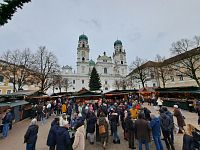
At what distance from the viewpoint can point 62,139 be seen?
16.1 ft

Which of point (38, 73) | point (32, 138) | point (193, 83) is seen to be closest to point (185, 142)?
point (32, 138)

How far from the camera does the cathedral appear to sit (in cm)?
7894

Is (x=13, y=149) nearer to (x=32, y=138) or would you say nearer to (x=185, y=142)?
(x=32, y=138)

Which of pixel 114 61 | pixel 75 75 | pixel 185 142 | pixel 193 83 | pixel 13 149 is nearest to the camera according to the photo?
pixel 185 142

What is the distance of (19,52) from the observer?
28203mm

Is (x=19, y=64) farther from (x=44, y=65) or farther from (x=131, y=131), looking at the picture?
(x=131, y=131)

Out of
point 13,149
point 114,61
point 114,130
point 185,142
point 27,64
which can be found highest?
point 114,61

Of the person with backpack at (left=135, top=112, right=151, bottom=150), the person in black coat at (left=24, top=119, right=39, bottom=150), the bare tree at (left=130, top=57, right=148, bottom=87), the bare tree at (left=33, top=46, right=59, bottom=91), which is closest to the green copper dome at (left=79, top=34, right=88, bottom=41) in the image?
the bare tree at (left=130, top=57, right=148, bottom=87)

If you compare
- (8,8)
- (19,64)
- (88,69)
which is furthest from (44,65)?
(88,69)

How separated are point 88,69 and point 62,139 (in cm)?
7714

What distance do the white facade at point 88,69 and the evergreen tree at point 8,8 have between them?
234 ft

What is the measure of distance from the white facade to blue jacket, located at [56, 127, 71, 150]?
2838 inches

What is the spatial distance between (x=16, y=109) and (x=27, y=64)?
16129 mm

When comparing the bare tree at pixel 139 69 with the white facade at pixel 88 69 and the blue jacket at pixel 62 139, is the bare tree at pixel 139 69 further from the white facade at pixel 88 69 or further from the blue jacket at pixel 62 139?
the blue jacket at pixel 62 139
